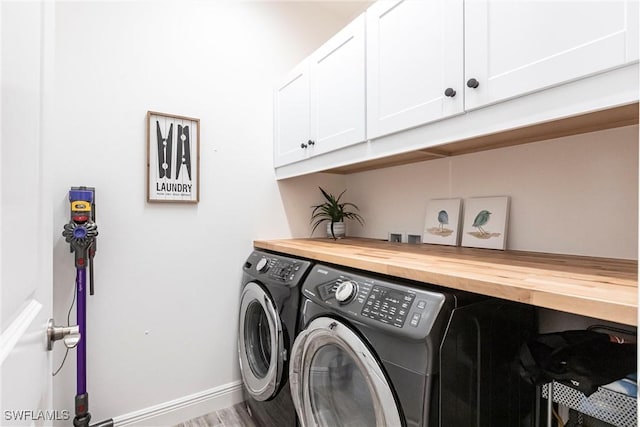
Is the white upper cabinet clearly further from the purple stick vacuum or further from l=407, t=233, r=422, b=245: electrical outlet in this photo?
the purple stick vacuum

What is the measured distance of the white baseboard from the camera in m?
1.79

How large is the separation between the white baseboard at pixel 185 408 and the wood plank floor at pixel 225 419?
0.10ft

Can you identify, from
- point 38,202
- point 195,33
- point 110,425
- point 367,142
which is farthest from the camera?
point 195,33

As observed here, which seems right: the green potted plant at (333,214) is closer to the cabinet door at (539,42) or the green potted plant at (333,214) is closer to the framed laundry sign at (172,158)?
the framed laundry sign at (172,158)

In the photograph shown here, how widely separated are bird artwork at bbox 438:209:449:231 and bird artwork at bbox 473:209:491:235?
0.52 feet

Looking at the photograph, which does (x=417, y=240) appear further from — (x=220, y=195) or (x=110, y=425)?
(x=110, y=425)

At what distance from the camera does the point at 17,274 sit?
1.63 feet

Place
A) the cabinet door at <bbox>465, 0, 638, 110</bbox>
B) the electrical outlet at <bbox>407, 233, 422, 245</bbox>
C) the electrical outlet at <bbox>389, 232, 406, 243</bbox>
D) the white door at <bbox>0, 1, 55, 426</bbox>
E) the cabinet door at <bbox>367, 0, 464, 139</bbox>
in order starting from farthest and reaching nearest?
1. the electrical outlet at <bbox>389, 232, 406, 243</bbox>
2. the electrical outlet at <bbox>407, 233, 422, 245</bbox>
3. the cabinet door at <bbox>367, 0, 464, 139</bbox>
4. the cabinet door at <bbox>465, 0, 638, 110</bbox>
5. the white door at <bbox>0, 1, 55, 426</bbox>

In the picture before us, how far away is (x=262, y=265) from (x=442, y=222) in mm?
1028

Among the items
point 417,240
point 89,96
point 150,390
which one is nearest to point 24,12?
point 89,96

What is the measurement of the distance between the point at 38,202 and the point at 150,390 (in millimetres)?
1623

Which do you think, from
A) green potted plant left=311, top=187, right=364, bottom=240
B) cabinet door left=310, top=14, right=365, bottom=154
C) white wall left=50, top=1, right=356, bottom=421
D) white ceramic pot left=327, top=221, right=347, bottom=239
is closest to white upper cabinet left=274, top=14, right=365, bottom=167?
cabinet door left=310, top=14, right=365, bottom=154

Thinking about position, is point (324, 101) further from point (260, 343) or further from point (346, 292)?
point (260, 343)

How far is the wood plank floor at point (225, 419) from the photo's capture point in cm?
→ 188
